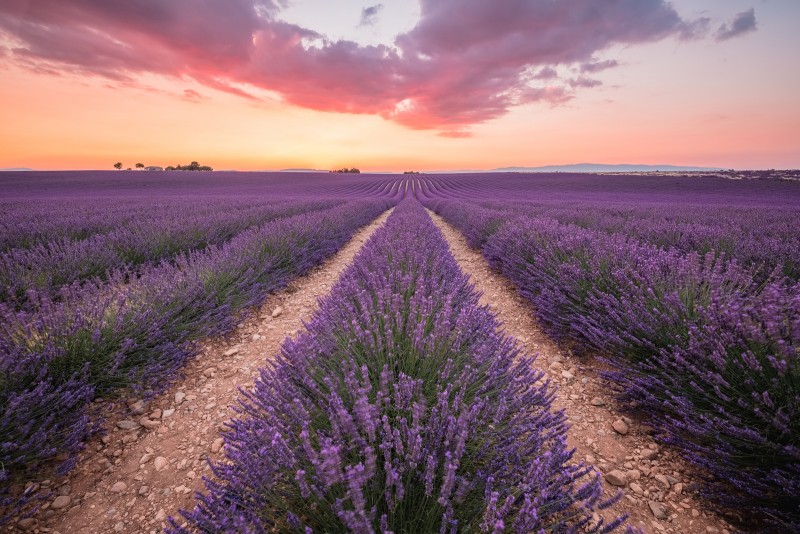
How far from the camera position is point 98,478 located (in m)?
1.67

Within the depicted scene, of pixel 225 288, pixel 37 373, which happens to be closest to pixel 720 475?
pixel 37 373

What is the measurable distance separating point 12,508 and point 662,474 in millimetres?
2898

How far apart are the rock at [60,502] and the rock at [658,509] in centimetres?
264

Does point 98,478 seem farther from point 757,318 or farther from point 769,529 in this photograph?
point 757,318

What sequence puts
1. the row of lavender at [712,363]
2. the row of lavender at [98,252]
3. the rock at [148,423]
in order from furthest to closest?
the row of lavender at [98,252] → the rock at [148,423] → the row of lavender at [712,363]

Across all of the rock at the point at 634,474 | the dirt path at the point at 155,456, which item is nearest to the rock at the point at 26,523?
the dirt path at the point at 155,456

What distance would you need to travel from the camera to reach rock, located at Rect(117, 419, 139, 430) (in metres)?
2.01

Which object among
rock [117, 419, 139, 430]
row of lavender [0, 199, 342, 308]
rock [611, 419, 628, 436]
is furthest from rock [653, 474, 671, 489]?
row of lavender [0, 199, 342, 308]

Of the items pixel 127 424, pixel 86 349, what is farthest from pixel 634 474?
pixel 86 349

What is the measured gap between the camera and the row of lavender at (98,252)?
3.25 m

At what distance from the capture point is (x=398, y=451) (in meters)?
0.94

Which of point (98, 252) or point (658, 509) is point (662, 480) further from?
point (98, 252)

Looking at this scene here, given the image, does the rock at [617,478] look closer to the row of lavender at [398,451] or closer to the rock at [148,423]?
the row of lavender at [398,451]

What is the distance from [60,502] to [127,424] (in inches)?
20.7
